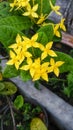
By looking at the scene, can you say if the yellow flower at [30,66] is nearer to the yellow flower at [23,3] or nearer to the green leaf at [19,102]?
the yellow flower at [23,3]

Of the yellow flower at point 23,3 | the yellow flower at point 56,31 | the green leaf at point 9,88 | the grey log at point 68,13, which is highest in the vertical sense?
the yellow flower at point 23,3

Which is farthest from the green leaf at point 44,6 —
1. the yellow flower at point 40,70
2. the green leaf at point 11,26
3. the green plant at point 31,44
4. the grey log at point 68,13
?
the yellow flower at point 40,70

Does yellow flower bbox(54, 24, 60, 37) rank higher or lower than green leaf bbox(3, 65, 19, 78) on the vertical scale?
higher

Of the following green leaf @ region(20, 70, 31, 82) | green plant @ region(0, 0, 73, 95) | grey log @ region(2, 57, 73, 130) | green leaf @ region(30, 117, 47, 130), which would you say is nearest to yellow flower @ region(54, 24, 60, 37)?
green plant @ region(0, 0, 73, 95)

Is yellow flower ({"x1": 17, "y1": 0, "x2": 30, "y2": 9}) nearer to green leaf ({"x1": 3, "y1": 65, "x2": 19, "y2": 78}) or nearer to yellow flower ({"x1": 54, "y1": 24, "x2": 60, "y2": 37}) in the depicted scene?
yellow flower ({"x1": 54, "y1": 24, "x2": 60, "y2": 37})

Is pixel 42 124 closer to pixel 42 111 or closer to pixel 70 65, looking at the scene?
pixel 42 111

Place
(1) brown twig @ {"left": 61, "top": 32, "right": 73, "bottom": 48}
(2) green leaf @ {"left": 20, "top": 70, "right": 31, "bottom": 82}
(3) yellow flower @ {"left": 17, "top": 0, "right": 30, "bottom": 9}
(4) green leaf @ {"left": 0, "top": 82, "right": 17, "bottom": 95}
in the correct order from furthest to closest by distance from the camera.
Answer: (1) brown twig @ {"left": 61, "top": 32, "right": 73, "bottom": 48} < (4) green leaf @ {"left": 0, "top": 82, "right": 17, "bottom": 95} < (3) yellow flower @ {"left": 17, "top": 0, "right": 30, "bottom": 9} < (2) green leaf @ {"left": 20, "top": 70, "right": 31, "bottom": 82}
